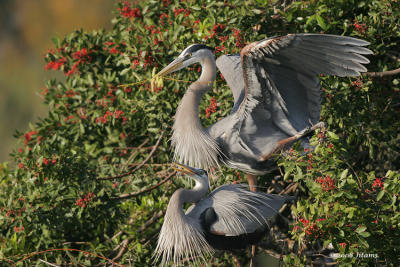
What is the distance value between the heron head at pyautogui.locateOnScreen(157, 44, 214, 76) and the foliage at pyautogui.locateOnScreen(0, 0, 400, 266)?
19 centimetres

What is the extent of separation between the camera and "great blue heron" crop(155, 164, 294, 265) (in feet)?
12.1

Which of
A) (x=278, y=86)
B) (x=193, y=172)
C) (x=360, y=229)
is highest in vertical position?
(x=278, y=86)

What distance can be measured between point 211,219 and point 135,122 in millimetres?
975

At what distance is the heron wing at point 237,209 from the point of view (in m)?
3.71

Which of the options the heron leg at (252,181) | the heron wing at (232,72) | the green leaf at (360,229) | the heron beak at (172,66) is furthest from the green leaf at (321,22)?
the green leaf at (360,229)

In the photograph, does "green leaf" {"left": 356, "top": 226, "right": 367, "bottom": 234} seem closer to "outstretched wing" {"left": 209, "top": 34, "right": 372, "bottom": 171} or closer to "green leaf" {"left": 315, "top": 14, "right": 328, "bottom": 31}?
"outstretched wing" {"left": 209, "top": 34, "right": 372, "bottom": 171}

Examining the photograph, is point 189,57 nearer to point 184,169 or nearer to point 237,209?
point 184,169

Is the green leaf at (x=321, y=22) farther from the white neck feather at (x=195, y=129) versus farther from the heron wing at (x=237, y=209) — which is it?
the heron wing at (x=237, y=209)

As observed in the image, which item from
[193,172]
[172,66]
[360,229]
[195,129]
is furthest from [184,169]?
[360,229]

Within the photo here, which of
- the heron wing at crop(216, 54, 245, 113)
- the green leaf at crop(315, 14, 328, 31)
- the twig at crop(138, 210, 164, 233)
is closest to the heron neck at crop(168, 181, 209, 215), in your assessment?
the twig at crop(138, 210, 164, 233)

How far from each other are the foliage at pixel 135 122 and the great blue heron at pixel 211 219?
0.24 m

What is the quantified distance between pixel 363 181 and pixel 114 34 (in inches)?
88.1

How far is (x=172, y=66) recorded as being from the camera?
396cm

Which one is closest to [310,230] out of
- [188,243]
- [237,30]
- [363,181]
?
[363,181]
